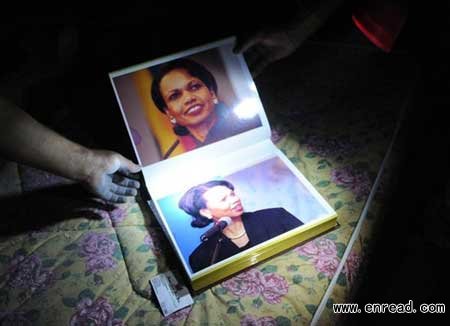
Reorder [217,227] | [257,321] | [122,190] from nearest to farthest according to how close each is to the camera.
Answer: [257,321]
[217,227]
[122,190]

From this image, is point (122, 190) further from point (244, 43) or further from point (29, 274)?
point (244, 43)

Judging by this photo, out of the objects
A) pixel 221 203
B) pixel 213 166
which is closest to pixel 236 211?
pixel 221 203

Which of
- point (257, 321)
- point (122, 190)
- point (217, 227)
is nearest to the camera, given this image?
point (257, 321)

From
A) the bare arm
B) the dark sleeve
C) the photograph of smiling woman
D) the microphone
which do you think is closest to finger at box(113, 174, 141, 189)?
the bare arm

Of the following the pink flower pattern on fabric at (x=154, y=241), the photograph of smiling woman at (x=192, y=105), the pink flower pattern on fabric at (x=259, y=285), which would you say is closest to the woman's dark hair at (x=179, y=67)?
the photograph of smiling woman at (x=192, y=105)

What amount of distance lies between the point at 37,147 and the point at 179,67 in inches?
14.6

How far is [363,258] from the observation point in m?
0.78

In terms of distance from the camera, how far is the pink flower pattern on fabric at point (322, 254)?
734 millimetres

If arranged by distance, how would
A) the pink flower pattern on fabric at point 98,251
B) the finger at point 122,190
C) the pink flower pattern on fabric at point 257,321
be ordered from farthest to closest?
the finger at point 122,190
the pink flower pattern on fabric at point 98,251
the pink flower pattern on fabric at point 257,321

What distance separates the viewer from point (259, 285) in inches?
28.3

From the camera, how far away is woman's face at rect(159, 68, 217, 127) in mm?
904

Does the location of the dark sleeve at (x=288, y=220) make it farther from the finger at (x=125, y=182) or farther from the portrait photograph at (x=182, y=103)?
the finger at (x=125, y=182)

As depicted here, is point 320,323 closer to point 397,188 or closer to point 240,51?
point 397,188

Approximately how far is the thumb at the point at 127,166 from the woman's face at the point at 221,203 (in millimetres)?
175
